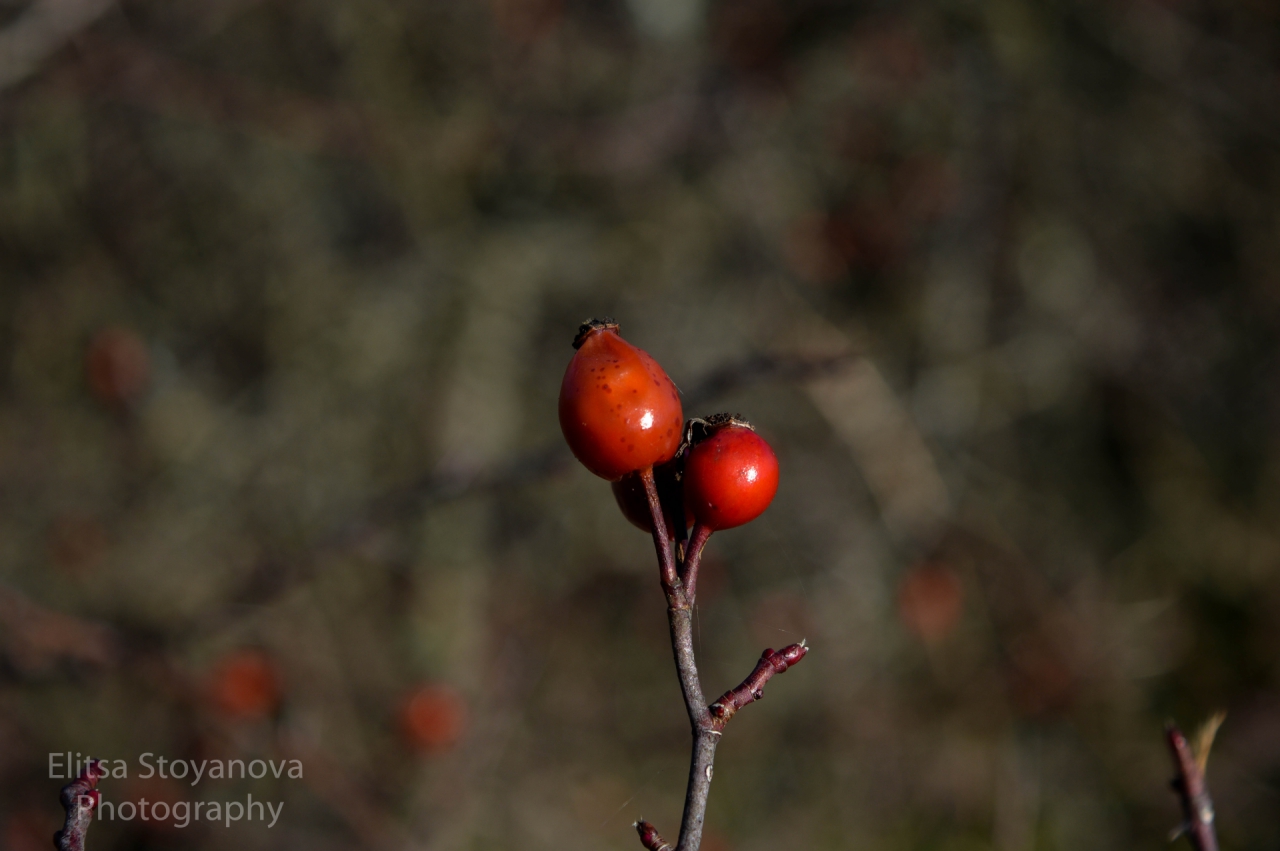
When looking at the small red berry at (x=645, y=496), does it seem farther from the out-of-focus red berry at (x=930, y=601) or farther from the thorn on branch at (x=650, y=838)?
the out-of-focus red berry at (x=930, y=601)

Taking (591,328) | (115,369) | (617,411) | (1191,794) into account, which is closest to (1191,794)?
(1191,794)

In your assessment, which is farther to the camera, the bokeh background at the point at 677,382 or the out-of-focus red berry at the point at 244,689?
the bokeh background at the point at 677,382

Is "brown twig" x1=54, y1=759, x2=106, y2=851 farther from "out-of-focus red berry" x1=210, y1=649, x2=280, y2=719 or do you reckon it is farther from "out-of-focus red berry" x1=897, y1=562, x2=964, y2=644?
A: "out-of-focus red berry" x1=897, y1=562, x2=964, y2=644

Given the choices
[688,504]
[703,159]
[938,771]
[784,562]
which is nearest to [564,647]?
[784,562]

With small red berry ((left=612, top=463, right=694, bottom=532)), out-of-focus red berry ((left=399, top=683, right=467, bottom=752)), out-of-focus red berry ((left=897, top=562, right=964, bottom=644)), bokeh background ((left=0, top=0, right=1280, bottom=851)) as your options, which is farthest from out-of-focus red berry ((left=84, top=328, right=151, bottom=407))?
out-of-focus red berry ((left=897, top=562, right=964, bottom=644))

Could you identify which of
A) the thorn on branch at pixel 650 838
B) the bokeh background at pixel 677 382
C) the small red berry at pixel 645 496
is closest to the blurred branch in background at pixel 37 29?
the bokeh background at pixel 677 382

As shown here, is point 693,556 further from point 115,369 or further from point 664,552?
point 115,369

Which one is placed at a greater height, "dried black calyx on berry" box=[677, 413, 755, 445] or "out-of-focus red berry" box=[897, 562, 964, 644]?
"out-of-focus red berry" box=[897, 562, 964, 644]
